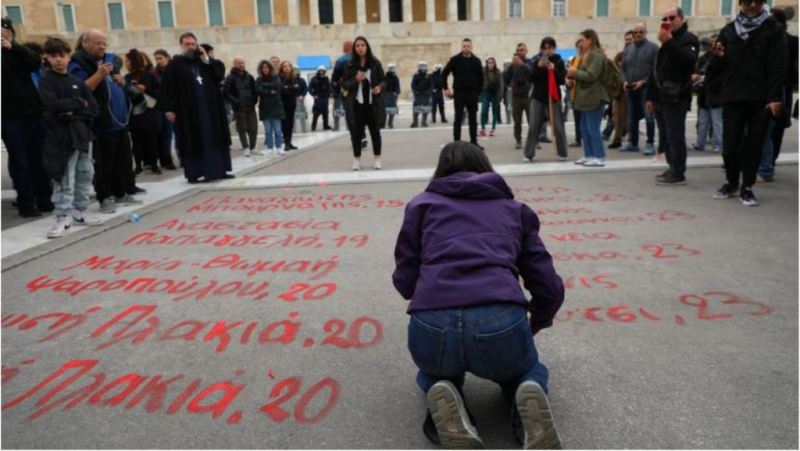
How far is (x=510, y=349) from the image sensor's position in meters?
2.32

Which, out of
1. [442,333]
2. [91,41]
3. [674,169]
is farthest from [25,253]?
[674,169]

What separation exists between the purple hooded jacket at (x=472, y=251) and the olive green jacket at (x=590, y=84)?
22.3 ft

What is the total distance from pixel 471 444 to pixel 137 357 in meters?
1.83

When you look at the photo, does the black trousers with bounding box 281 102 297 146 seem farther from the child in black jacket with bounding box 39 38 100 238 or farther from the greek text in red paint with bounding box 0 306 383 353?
the greek text in red paint with bounding box 0 306 383 353

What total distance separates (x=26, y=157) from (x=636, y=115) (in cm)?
911

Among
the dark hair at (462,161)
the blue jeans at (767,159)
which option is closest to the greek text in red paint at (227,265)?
→ the dark hair at (462,161)

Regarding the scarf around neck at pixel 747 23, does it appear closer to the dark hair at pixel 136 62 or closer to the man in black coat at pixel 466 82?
the man in black coat at pixel 466 82

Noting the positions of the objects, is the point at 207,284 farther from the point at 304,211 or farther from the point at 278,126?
the point at 278,126

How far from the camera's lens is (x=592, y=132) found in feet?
30.5

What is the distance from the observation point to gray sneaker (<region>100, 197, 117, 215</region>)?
6.96 meters

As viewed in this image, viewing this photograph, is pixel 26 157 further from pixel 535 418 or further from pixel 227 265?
pixel 535 418

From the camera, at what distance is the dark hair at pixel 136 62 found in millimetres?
9477

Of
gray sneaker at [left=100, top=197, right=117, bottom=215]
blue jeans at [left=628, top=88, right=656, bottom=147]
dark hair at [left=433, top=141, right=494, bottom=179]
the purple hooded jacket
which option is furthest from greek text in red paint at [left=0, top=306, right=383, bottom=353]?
blue jeans at [left=628, top=88, right=656, bottom=147]

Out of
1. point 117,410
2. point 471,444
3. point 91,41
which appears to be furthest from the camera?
point 91,41
